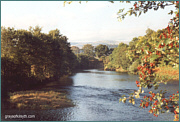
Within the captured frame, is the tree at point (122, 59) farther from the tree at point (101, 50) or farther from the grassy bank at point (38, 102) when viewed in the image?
the grassy bank at point (38, 102)

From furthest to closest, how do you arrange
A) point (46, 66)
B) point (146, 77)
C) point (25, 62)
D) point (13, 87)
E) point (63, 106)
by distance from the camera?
point (46, 66) < point (25, 62) < point (13, 87) < point (63, 106) < point (146, 77)

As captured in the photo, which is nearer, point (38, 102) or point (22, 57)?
point (38, 102)

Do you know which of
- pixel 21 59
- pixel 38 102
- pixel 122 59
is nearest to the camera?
pixel 38 102

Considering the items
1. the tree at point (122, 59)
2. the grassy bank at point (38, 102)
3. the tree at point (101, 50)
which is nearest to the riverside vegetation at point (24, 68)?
the grassy bank at point (38, 102)

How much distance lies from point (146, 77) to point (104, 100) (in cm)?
2782

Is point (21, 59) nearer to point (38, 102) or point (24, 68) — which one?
point (24, 68)

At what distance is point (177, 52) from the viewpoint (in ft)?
14.7

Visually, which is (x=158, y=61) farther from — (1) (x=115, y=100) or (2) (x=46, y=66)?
(2) (x=46, y=66)

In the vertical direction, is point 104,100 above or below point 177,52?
below

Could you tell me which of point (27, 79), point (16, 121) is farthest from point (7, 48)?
point (16, 121)

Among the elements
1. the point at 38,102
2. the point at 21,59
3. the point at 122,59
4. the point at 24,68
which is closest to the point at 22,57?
the point at 21,59

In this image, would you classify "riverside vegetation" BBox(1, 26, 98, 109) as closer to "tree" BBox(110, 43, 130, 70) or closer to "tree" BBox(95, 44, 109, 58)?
"tree" BBox(110, 43, 130, 70)

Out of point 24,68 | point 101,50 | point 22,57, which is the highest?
point 101,50

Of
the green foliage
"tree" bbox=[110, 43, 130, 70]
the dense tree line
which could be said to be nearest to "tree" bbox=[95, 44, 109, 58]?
"tree" bbox=[110, 43, 130, 70]
